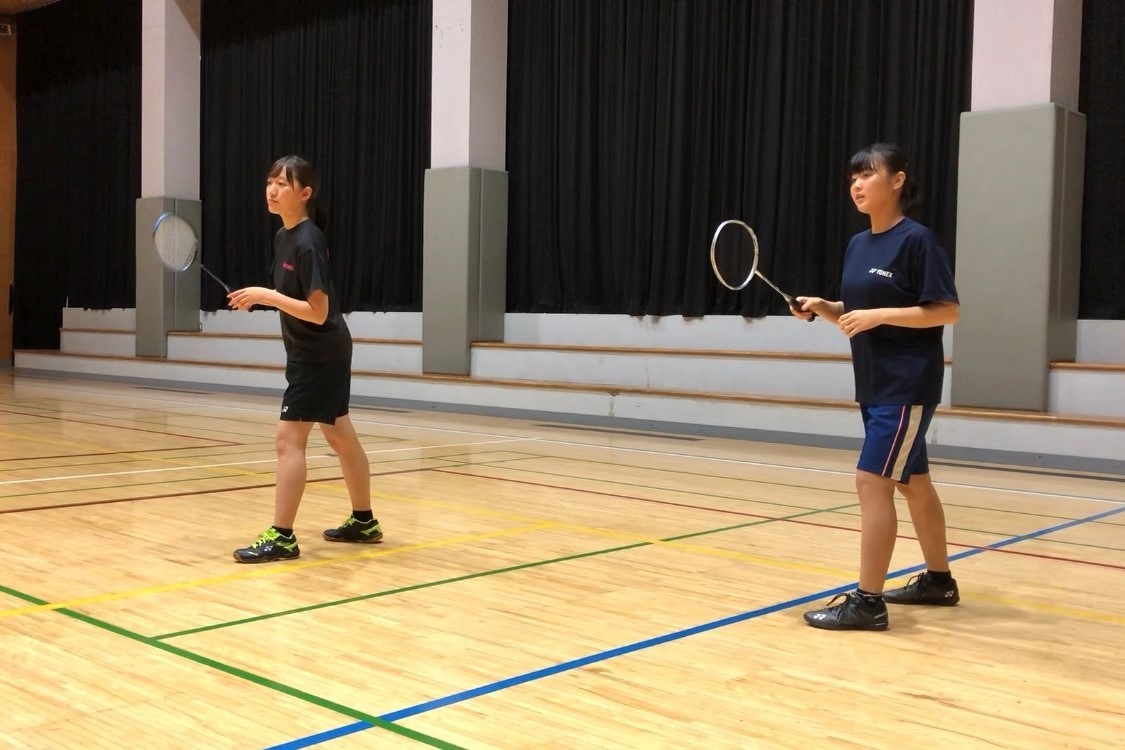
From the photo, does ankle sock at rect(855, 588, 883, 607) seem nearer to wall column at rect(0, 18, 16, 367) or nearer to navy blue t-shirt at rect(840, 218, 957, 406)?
navy blue t-shirt at rect(840, 218, 957, 406)

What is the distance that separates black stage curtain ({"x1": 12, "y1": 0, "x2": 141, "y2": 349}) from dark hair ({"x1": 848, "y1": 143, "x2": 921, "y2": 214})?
46.4 ft

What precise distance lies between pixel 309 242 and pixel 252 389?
9263 mm

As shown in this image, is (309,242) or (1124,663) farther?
(309,242)

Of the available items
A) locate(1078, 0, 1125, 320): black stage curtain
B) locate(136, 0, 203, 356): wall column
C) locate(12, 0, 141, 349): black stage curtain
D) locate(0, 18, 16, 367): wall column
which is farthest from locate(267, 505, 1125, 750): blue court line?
locate(0, 18, 16, 367): wall column

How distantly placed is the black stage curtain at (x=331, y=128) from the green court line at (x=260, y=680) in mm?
9191

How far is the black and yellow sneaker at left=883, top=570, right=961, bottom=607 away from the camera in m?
3.48

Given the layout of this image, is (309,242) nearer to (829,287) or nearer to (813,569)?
(813,569)

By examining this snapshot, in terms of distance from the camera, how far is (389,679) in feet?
8.70

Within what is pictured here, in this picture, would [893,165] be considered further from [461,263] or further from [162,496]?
[461,263]

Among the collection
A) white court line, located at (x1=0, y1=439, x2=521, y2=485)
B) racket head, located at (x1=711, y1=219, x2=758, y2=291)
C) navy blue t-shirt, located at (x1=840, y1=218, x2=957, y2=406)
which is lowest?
white court line, located at (x1=0, y1=439, x2=521, y2=485)

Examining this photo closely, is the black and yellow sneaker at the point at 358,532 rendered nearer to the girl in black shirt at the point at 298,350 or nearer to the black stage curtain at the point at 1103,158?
the girl in black shirt at the point at 298,350

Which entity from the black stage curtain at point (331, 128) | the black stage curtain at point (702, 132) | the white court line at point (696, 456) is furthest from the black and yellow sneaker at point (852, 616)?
the black stage curtain at point (331, 128)

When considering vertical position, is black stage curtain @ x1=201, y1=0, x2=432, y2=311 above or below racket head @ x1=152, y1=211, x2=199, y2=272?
above

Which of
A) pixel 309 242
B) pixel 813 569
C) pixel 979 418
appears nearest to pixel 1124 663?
pixel 813 569
